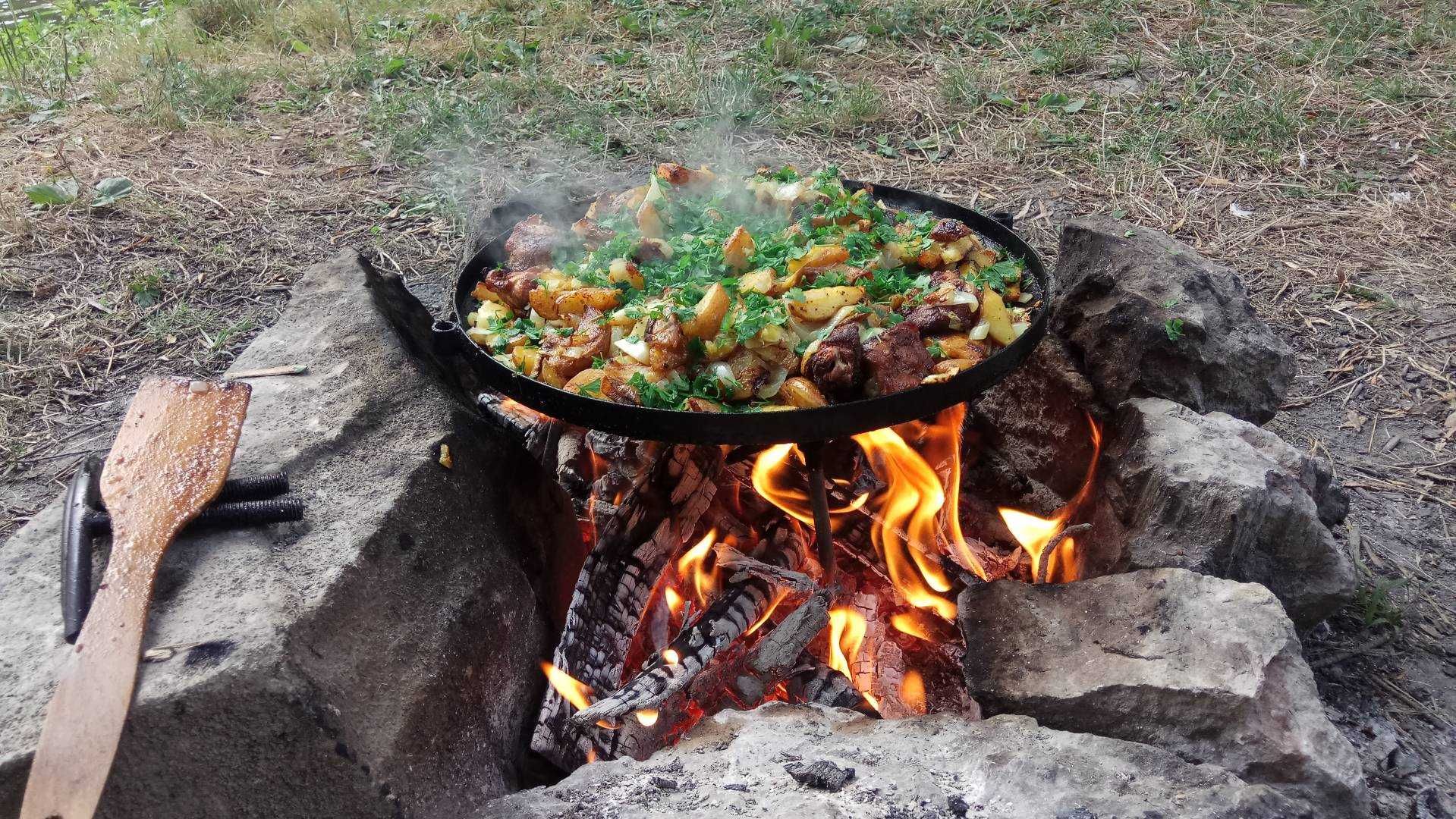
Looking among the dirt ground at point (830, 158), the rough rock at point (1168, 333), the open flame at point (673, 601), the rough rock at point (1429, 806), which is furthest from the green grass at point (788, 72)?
the rough rock at point (1429, 806)

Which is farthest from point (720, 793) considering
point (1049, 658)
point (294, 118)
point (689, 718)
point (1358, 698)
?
point (294, 118)

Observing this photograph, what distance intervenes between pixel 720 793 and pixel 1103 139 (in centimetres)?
504

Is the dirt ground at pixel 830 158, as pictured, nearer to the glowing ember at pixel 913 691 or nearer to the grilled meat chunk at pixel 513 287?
the glowing ember at pixel 913 691

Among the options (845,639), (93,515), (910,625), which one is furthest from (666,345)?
(93,515)

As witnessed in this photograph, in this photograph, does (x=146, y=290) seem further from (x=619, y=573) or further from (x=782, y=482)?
(x=782, y=482)

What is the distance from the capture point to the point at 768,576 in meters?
2.80

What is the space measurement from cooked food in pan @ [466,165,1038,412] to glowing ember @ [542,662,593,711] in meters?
0.81

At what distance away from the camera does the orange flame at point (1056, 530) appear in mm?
3006

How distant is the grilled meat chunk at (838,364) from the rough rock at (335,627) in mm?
1044

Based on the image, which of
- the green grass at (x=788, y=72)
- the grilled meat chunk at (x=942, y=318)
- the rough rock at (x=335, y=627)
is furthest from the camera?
the green grass at (x=788, y=72)

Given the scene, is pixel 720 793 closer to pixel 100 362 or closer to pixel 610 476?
pixel 610 476

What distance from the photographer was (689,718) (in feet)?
8.71

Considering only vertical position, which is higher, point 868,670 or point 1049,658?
point 1049,658

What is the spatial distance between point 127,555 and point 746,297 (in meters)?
1.62
